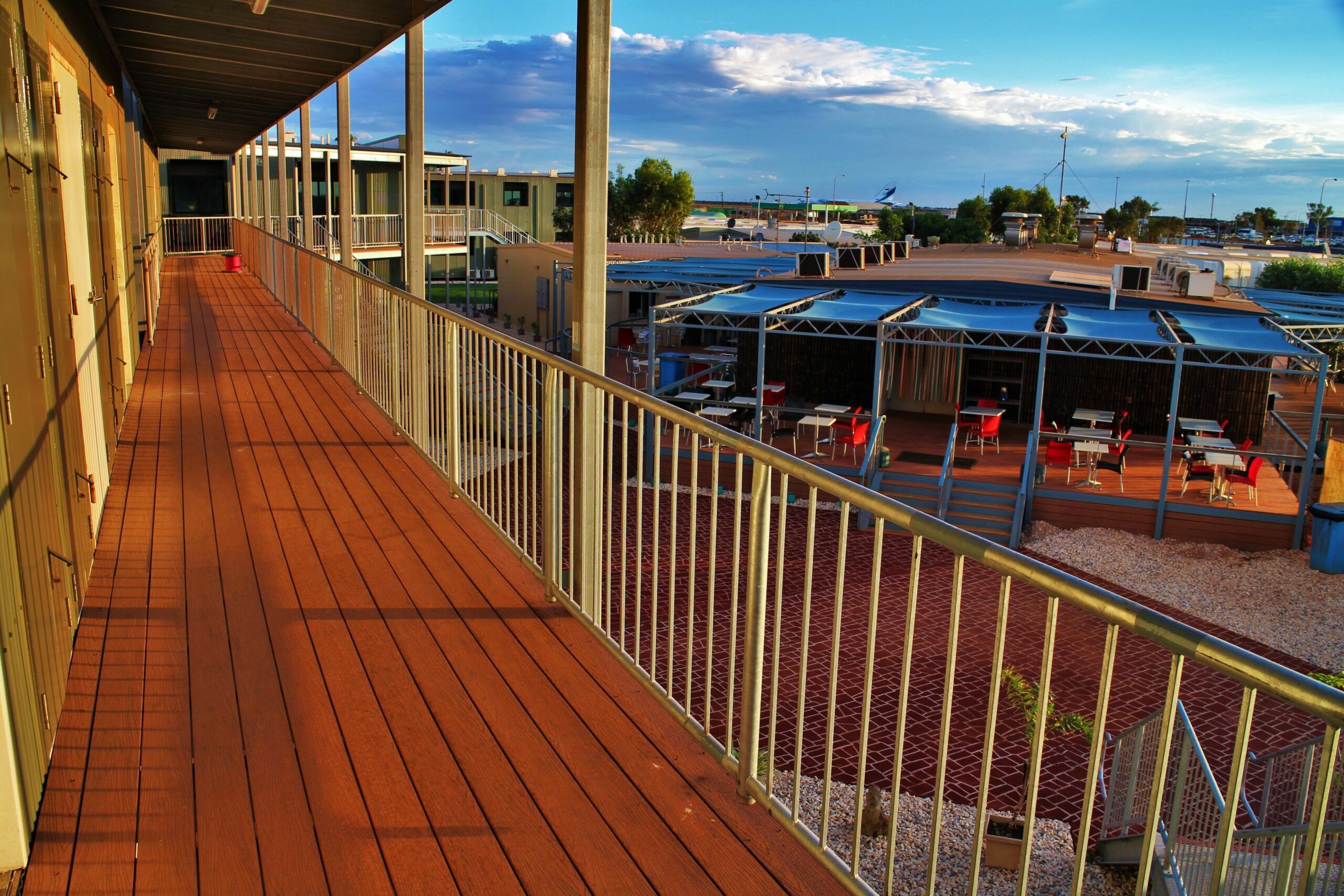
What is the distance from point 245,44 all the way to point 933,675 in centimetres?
914

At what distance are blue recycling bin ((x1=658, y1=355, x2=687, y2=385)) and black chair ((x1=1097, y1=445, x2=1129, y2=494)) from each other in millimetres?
10555

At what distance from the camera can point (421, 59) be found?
24.0 feet

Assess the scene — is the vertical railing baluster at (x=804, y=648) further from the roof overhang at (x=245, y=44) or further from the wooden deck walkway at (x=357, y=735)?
the roof overhang at (x=245, y=44)

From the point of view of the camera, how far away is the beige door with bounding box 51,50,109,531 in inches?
163

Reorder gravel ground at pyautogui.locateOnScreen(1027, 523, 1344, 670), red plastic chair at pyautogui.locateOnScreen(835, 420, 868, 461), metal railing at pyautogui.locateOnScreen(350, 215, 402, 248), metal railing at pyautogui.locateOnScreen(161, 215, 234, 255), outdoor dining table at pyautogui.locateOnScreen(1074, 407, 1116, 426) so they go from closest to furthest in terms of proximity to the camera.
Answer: gravel ground at pyautogui.locateOnScreen(1027, 523, 1344, 670) < red plastic chair at pyautogui.locateOnScreen(835, 420, 868, 461) < outdoor dining table at pyautogui.locateOnScreen(1074, 407, 1116, 426) < metal railing at pyautogui.locateOnScreen(161, 215, 234, 255) < metal railing at pyautogui.locateOnScreen(350, 215, 402, 248)

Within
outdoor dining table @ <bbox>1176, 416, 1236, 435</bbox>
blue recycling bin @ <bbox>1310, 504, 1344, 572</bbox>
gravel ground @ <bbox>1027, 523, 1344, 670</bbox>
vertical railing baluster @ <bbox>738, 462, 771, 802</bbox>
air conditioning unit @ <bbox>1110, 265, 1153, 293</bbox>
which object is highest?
air conditioning unit @ <bbox>1110, 265, 1153, 293</bbox>

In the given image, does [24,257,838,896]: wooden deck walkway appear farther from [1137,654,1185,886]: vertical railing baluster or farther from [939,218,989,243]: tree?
[939,218,989,243]: tree

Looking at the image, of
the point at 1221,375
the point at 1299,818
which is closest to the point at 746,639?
the point at 1299,818

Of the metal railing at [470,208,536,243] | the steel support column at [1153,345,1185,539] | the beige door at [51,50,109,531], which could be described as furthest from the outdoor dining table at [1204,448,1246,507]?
the metal railing at [470,208,536,243]

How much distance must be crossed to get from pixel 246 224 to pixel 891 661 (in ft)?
58.0

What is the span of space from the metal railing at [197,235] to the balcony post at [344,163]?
16.4 m

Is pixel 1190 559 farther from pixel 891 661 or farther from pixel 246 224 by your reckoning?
pixel 246 224

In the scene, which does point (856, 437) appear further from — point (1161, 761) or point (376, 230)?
point (376, 230)

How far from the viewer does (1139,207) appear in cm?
9662
